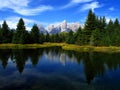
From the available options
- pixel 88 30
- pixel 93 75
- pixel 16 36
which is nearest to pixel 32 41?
pixel 16 36

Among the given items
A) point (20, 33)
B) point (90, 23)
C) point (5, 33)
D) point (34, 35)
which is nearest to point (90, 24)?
point (90, 23)

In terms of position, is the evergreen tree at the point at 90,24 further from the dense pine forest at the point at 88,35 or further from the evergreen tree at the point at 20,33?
the evergreen tree at the point at 20,33

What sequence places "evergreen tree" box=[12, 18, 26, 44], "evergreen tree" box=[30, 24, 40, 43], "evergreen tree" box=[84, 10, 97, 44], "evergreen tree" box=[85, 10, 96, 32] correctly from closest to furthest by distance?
"evergreen tree" box=[12, 18, 26, 44] → "evergreen tree" box=[84, 10, 97, 44] → "evergreen tree" box=[85, 10, 96, 32] → "evergreen tree" box=[30, 24, 40, 43]

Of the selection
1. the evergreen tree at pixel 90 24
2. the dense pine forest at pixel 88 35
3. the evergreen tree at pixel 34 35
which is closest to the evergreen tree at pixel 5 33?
the dense pine forest at pixel 88 35

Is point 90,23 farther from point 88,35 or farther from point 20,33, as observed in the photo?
point 20,33

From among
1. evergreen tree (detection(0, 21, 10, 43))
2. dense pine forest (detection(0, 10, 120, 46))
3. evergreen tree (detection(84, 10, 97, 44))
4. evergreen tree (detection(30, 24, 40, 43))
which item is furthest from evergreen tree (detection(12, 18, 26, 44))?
evergreen tree (detection(84, 10, 97, 44))

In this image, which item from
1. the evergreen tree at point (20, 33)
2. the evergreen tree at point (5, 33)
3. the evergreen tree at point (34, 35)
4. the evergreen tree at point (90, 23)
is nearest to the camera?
the evergreen tree at point (20, 33)

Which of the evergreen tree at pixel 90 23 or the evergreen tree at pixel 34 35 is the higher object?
the evergreen tree at pixel 90 23

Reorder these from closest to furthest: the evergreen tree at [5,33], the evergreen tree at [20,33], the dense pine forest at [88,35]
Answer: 1. the dense pine forest at [88,35]
2. the evergreen tree at [20,33]
3. the evergreen tree at [5,33]

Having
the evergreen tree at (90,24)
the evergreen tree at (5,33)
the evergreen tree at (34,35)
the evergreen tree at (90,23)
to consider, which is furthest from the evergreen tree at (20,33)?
the evergreen tree at (90,23)

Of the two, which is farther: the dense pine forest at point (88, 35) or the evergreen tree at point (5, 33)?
the evergreen tree at point (5, 33)

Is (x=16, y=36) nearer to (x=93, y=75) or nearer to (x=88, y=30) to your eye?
(x=88, y=30)

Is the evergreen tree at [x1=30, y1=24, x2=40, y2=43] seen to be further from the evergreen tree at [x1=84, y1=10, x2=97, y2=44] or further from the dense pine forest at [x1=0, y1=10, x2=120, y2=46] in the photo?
the evergreen tree at [x1=84, y1=10, x2=97, y2=44]

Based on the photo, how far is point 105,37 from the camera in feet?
300
